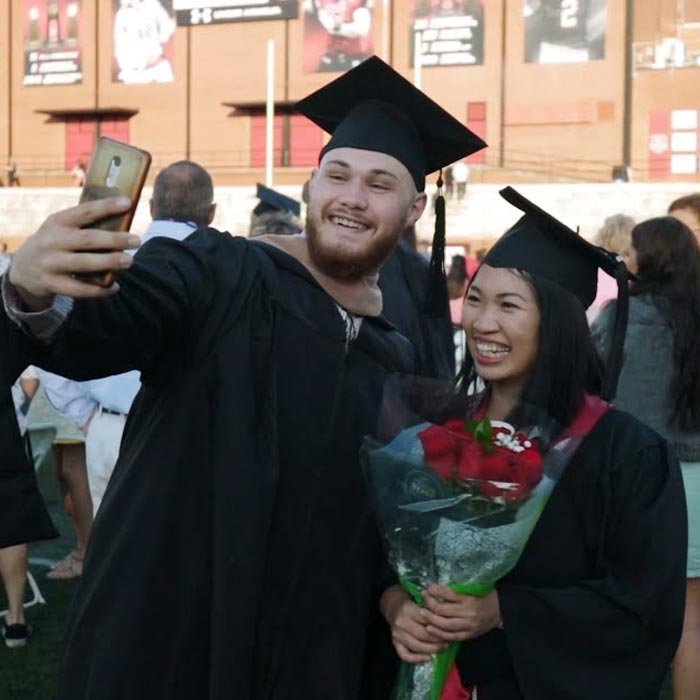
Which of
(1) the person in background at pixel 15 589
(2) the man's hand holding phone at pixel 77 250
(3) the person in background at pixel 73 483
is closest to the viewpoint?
(2) the man's hand holding phone at pixel 77 250

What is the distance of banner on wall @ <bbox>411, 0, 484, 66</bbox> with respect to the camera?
38.6 m

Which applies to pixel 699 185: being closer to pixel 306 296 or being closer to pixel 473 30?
pixel 473 30

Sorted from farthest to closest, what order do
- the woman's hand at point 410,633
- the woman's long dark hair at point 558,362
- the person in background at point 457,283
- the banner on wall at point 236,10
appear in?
the banner on wall at point 236,10
the person in background at point 457,283
the woman's long dark hair at point 558,362
the woman's hand at point 410,633

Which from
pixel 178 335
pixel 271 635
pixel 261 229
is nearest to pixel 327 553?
pixel 271 635

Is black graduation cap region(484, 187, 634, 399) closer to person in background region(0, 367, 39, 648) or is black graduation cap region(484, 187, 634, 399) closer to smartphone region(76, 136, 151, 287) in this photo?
smartphone region(76, 136, 151, 287)

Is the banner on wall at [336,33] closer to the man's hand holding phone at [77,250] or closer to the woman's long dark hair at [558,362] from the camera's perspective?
the woman's long dark hair at [558,362]

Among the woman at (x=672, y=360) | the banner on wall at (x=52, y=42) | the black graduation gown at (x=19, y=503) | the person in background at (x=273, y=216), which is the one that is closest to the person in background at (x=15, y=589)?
the black graduation gown at (x=19, y=503)

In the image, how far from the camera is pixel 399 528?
2.30 m

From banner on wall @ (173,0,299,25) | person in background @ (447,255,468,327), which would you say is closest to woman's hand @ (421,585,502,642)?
person in background @ (447,255,468,327)

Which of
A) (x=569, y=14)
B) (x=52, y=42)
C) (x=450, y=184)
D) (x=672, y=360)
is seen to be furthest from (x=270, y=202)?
(x=52, y=42)

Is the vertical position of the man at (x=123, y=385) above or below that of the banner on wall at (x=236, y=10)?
below

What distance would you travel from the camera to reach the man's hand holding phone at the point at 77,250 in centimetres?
180

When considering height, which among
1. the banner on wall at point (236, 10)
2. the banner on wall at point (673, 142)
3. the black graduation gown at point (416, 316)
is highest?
the banner on wall at point (236, 10)

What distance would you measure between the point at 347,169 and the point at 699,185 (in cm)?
3148
